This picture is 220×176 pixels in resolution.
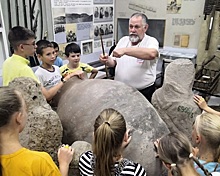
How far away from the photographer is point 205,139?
1.30 meters

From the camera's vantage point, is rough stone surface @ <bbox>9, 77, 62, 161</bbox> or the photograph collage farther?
the photograph collage

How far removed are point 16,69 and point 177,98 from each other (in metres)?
1.27

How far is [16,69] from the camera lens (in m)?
1.83

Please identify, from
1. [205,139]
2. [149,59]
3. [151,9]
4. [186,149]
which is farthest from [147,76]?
[151,9]

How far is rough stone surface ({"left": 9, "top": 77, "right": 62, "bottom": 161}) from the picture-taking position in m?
1.52

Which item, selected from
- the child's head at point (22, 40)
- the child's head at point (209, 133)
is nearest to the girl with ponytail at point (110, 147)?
the child's head at point (209, 133)

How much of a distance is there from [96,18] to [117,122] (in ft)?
11.5

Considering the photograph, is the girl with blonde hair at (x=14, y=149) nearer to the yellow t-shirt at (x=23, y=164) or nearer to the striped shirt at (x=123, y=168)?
the yellow t-shirt at (x=23, y=164)

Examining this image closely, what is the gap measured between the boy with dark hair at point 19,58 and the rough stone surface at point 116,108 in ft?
1.12

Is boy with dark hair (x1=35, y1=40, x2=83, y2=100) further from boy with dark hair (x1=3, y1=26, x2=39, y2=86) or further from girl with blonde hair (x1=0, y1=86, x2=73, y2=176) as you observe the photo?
girl with blonde hair (x1=0, y1=86, x2=73, y2=176)

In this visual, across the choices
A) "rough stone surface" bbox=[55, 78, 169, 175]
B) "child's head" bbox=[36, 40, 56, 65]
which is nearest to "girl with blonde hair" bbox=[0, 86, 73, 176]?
"rough stone surface" bbox=[55, 78, 169, 175]

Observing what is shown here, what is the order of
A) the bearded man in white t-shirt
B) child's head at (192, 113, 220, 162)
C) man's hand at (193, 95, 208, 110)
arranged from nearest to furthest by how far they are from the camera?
child's head at (192, 113, 220, 162), man's hand at (193, 95, 208, 110), the bearded man in white t-shirt

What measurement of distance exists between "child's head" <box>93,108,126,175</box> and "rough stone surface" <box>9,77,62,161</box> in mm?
484

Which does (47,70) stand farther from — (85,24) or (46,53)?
(85,24)
